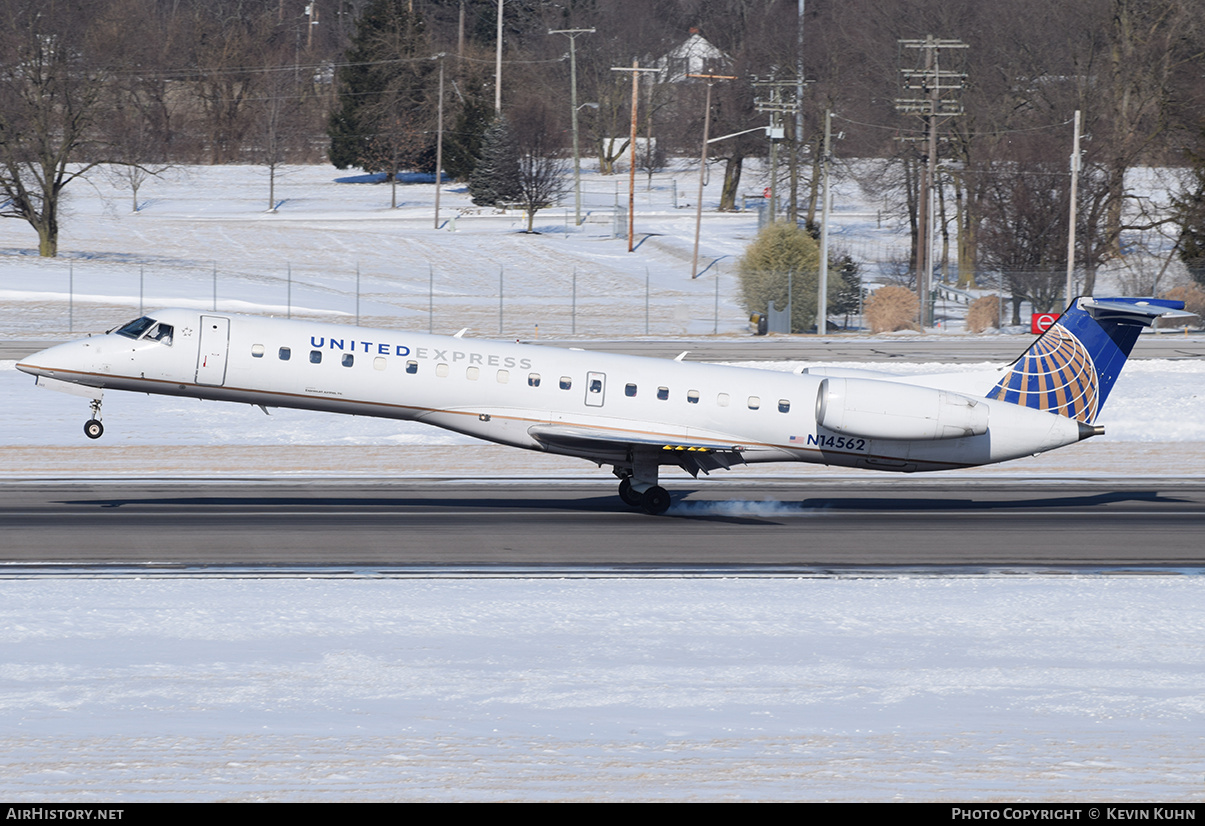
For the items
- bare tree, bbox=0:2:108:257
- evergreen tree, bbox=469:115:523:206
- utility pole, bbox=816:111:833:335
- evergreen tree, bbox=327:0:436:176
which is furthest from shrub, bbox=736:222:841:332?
evergreen tree, bbox=327:0:436:176

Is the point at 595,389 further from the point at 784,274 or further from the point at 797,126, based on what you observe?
the point at 797,126

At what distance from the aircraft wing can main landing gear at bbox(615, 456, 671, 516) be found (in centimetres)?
31

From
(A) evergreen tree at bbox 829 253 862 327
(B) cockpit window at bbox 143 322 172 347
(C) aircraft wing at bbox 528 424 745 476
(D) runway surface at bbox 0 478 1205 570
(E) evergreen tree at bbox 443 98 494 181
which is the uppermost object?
(E) evergreen tree at bbox 443 98 494 181

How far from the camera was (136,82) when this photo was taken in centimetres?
10581

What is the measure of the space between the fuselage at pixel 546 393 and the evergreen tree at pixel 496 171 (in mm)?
77329

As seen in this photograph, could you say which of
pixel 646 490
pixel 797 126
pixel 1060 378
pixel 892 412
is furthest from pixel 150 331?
pixel 797 126

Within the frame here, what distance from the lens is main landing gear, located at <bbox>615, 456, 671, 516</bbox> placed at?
23.8m

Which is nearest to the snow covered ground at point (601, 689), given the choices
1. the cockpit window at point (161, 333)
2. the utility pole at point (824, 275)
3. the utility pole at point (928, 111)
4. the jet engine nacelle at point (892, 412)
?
the jet engine nacelle at point (892, 412)

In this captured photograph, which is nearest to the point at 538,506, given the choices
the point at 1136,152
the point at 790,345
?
the point at 790,345

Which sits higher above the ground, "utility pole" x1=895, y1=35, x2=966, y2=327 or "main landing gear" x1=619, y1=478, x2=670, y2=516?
"utility pole" x1=895, y1=35, x2=966, y2=327

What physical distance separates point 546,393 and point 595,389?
861 millimetres

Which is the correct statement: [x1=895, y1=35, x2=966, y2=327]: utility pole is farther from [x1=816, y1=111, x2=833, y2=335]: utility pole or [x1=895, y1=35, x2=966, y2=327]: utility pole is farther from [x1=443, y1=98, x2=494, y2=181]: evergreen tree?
[x1=443, y1=98, x2=494, y2=181]: evergreen tree

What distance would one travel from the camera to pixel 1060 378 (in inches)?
949
